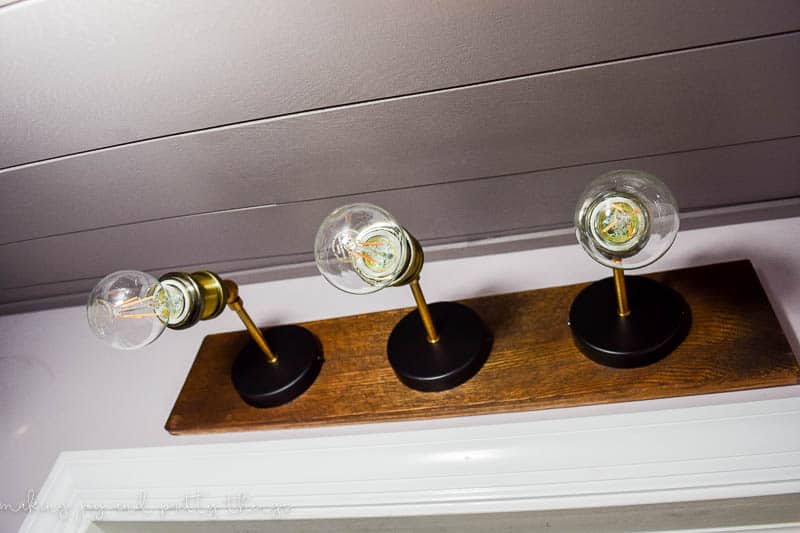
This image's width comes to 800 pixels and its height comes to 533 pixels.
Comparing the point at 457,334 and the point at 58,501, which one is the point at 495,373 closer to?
the point at 457,334

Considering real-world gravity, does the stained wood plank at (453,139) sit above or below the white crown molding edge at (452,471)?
above

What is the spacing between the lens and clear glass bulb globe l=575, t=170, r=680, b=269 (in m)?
0.74

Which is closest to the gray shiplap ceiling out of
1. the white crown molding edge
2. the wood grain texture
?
the wood grain texture

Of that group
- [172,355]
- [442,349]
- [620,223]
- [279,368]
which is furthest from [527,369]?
[172,355]

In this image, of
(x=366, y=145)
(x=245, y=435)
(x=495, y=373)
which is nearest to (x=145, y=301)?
(x=245, y=435)

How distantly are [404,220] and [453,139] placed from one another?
0.56 ft

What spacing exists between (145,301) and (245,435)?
0.25 meters

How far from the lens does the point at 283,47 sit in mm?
843

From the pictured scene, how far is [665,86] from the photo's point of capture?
82 cm

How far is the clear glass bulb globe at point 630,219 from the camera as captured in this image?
0.74 m

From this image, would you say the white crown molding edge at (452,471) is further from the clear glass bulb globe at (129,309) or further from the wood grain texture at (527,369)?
the clear glass bulb globe at (129,309)

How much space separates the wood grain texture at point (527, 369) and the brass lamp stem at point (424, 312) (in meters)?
0.08

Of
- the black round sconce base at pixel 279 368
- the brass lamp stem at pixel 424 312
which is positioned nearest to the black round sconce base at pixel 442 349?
the brass lamp stem at pixel 424 312

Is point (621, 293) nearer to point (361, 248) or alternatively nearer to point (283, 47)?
point (361, 248)
